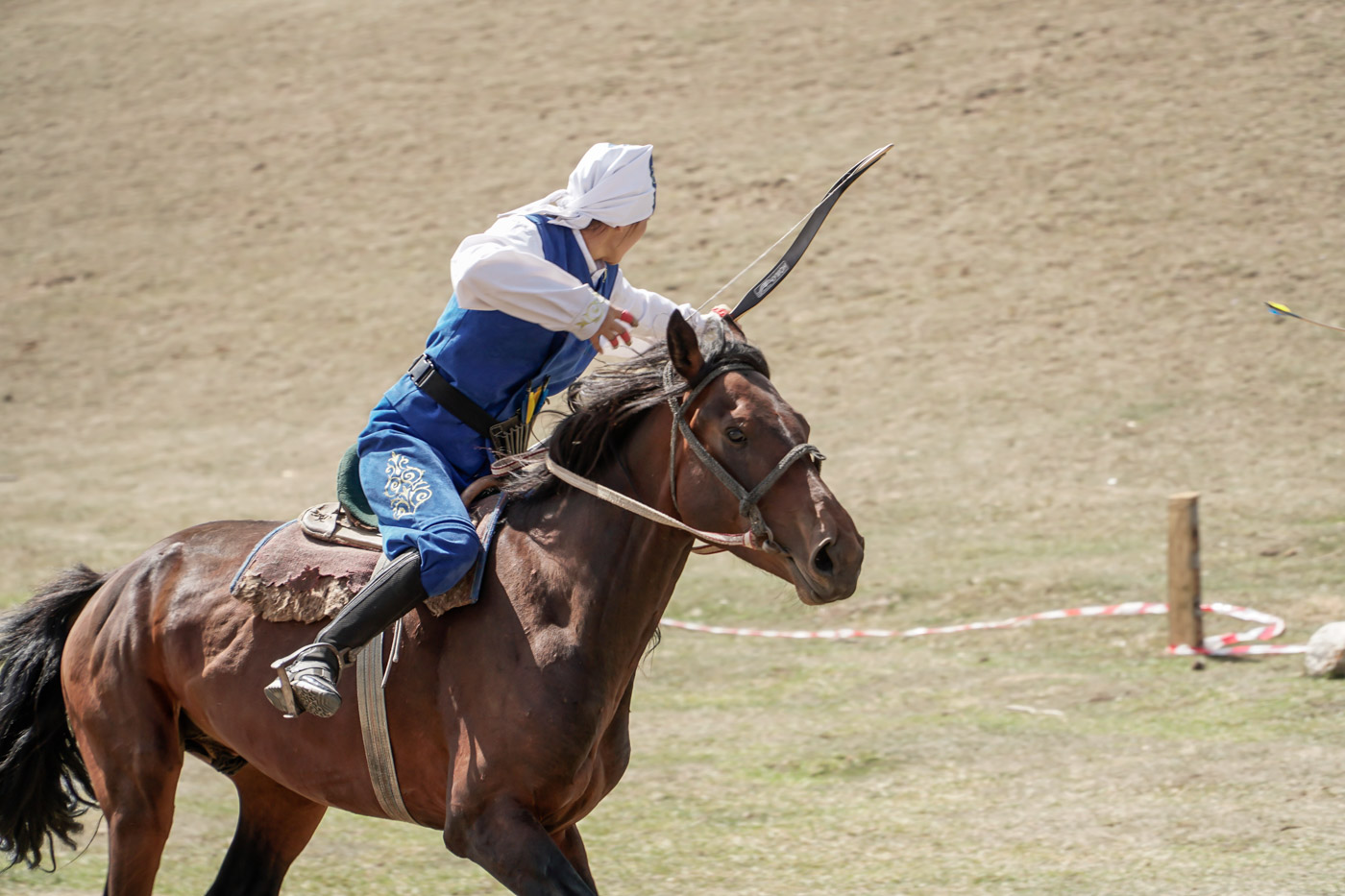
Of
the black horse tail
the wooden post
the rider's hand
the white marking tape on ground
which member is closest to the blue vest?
the rider's hand

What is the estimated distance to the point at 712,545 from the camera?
12.4ft

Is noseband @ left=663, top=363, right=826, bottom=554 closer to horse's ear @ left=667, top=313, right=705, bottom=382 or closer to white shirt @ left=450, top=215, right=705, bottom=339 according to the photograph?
horse's ear @ left=667, top=313, right=705, bottom=382

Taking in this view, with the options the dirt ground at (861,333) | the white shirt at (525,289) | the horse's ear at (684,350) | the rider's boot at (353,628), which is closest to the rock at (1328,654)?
the dirt ground at (861,333)

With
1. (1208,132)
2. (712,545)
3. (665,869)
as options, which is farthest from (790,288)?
(712,545)

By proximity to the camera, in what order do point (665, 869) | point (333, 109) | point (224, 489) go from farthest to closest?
point (333, 109)
point (224, 489)
point (665, 869)

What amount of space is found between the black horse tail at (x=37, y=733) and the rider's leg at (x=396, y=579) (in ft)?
4.45

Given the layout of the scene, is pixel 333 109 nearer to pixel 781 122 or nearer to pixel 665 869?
pixel 781 122

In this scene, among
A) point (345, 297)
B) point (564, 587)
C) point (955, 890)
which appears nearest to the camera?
point (564, 587)

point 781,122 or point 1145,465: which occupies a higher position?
point 781,122

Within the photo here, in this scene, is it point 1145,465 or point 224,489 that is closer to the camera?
point 1145,465

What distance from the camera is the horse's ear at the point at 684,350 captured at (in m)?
3.59

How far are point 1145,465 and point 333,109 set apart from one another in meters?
18.4

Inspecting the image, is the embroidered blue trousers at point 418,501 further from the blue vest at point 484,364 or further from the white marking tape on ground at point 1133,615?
the white marking tape on ground at point 1133,615

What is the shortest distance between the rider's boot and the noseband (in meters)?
0.77
